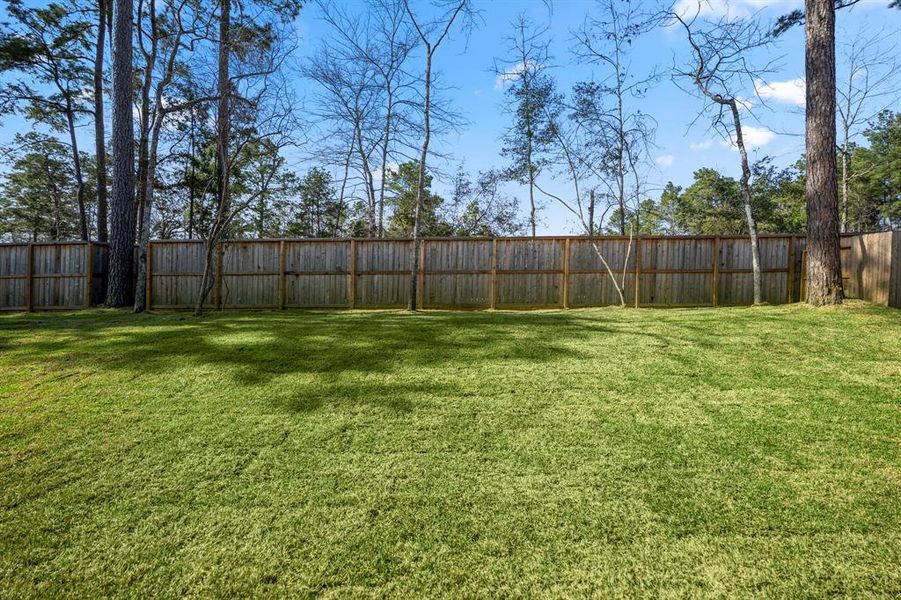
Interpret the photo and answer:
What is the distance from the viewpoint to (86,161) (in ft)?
58.5

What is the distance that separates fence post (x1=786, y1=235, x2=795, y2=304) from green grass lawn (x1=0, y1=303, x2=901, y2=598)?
6.47m

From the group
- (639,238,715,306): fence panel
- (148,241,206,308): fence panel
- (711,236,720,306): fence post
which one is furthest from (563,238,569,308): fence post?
(148,241,206,308): fence panel

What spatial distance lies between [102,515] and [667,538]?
227 centimetres

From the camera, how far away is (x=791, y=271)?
887cm

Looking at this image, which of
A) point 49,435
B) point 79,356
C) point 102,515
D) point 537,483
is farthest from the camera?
Result: point 79,356

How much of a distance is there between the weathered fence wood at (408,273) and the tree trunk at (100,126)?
225cm

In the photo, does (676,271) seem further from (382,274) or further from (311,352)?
(311,352)

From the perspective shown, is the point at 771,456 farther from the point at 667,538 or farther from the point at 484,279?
the point at 484,279

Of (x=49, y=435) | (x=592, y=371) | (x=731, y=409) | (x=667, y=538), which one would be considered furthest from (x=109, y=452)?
(x=731, y=409)

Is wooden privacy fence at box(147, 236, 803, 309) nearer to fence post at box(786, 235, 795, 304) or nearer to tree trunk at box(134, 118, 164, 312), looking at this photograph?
fence post at box(786, 235, 795, 304)

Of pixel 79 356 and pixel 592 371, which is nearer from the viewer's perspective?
pixel 592 371

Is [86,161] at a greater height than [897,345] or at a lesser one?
greater

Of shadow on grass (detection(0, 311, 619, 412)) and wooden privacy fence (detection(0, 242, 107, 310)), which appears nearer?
shadow on grass (detection(0, 311, 619, 412))

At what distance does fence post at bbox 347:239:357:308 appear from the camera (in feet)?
31.5
